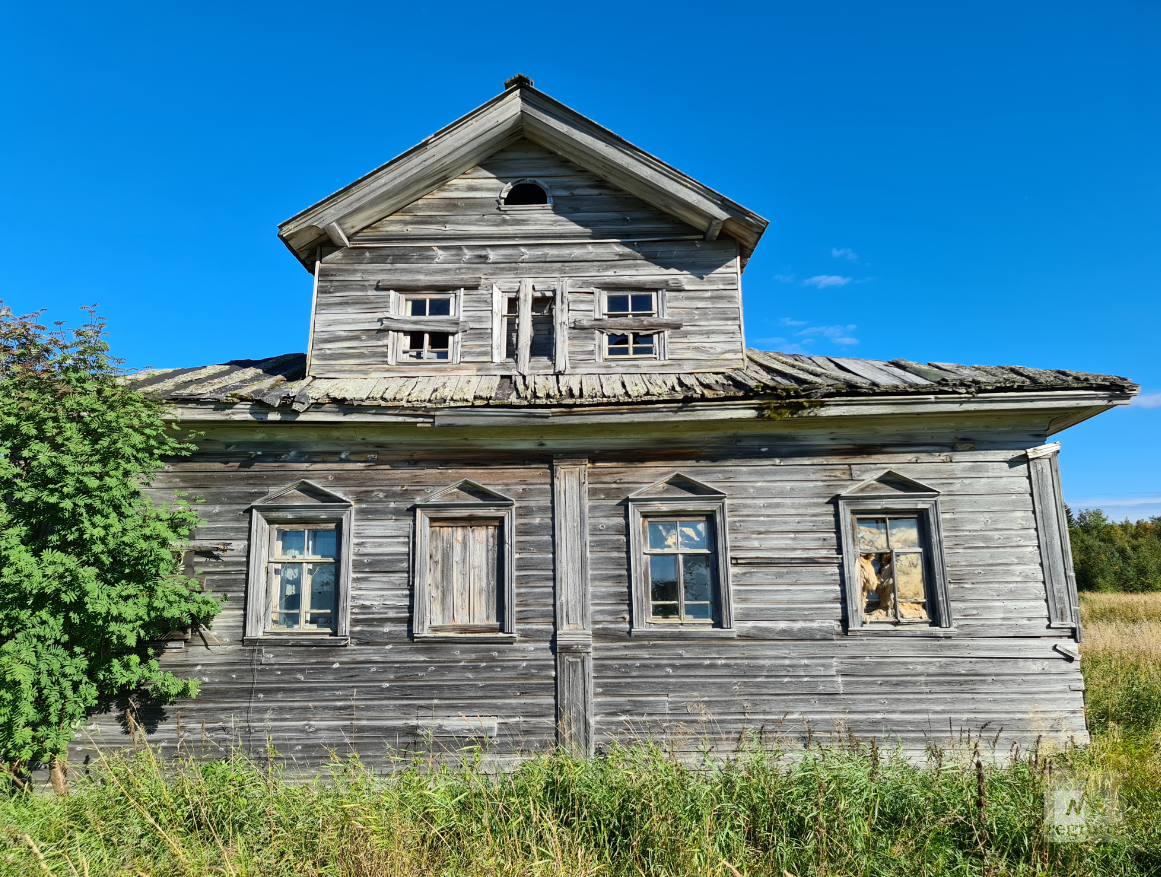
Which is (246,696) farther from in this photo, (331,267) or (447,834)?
(331,267)

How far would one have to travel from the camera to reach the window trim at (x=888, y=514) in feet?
24.5

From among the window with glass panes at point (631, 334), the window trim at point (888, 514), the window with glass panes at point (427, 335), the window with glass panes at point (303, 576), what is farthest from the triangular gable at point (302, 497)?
the window trim at point (888, 514)

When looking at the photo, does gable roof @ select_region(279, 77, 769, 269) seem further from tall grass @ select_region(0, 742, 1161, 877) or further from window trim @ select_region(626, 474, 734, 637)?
tall grass @ select_region(0, 742, 1161, 877)

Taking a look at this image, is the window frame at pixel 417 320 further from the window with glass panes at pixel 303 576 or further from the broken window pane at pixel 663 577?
the broken window pane at pixel 663 577

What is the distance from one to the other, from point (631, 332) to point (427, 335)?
107 inches

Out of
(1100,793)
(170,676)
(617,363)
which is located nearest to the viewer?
(1100,793)

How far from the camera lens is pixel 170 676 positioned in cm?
719

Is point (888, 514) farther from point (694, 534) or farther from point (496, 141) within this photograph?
point (496, 141)

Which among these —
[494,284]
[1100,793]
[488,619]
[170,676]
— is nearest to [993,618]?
[1100,793]

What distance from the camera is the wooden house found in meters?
7.36

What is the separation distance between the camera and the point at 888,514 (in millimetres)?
7785

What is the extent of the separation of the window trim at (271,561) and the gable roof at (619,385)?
49.3 inches

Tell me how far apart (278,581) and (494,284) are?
4.56 metres

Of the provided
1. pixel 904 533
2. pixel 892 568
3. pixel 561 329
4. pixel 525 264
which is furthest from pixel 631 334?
pixel 892 568
